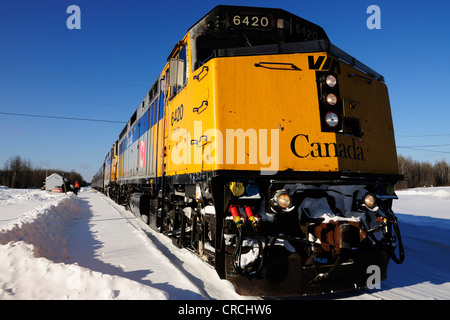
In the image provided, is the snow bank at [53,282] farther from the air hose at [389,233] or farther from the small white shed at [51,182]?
the small white shed at [51,182]

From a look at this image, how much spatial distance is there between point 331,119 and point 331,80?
18.6 inches

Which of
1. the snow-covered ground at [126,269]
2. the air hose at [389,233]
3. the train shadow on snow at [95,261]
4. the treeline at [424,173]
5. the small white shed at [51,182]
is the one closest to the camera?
the snow-covered ground at [126,269]

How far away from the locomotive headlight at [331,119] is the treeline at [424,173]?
7557 cm

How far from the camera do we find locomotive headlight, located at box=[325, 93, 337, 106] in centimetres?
338

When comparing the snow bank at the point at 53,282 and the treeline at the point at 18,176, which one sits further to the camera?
the treeline at the point at 18,176

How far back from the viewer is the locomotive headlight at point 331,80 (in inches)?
133

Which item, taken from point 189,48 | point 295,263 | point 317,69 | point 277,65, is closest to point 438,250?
point 295,263

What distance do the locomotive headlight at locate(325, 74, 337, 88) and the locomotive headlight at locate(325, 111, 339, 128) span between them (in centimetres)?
34

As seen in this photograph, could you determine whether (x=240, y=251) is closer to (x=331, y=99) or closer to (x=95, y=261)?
(x=331, y=99)

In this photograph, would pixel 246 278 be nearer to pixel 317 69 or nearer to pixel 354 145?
pixel 354 145

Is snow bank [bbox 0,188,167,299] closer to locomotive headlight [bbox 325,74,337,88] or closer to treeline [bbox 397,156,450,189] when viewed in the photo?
locomotive headlight [bbox 325,74,337,88]

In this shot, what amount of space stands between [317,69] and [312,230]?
193 centimetres

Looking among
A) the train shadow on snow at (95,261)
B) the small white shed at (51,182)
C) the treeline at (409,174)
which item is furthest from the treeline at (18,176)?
the train shadow on snow at (95,261)

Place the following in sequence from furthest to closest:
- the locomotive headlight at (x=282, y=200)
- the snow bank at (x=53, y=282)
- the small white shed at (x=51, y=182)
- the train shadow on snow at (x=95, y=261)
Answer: the small white shed at (x=51, y=182) < the train shadow on snow at (x=95, y=261) < the locomotive headlight at (x=282, y=200) < the snow bank at (x=53, y=282)
